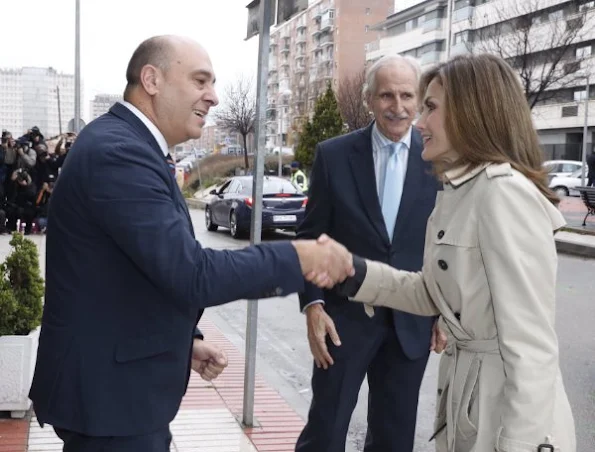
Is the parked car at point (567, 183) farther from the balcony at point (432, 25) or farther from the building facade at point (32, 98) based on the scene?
the building facade at point (32, 98)

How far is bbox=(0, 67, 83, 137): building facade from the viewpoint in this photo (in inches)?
4235

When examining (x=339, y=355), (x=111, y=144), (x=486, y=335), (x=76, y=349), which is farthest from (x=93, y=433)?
(x=339, y=355)

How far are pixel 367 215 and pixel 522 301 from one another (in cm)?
121

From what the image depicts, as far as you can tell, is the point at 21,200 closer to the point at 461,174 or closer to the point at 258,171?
the point at 258,171

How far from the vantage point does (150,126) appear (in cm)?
233

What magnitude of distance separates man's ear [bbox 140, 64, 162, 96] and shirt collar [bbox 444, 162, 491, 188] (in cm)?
94

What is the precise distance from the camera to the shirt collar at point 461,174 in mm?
2367

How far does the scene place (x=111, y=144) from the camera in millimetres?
2100

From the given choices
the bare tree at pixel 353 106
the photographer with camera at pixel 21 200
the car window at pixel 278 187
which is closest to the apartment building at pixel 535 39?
the bare tree at pixel 353 106

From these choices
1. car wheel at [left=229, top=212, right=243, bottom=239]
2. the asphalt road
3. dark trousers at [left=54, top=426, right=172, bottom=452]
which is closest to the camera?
dark trousers at [left=54, top=426, right=172, bottom=452]

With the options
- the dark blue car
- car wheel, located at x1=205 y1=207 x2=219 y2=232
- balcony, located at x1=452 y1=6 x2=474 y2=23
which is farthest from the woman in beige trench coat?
balcony, located at x1=452 y1=6 x2=474 y2=23

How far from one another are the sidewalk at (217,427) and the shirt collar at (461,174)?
2.54 metres

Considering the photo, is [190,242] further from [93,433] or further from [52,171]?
[52,171]

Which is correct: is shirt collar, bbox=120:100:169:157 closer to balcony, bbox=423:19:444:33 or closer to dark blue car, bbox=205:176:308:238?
dark blue car, bbox=205:176:308:238
